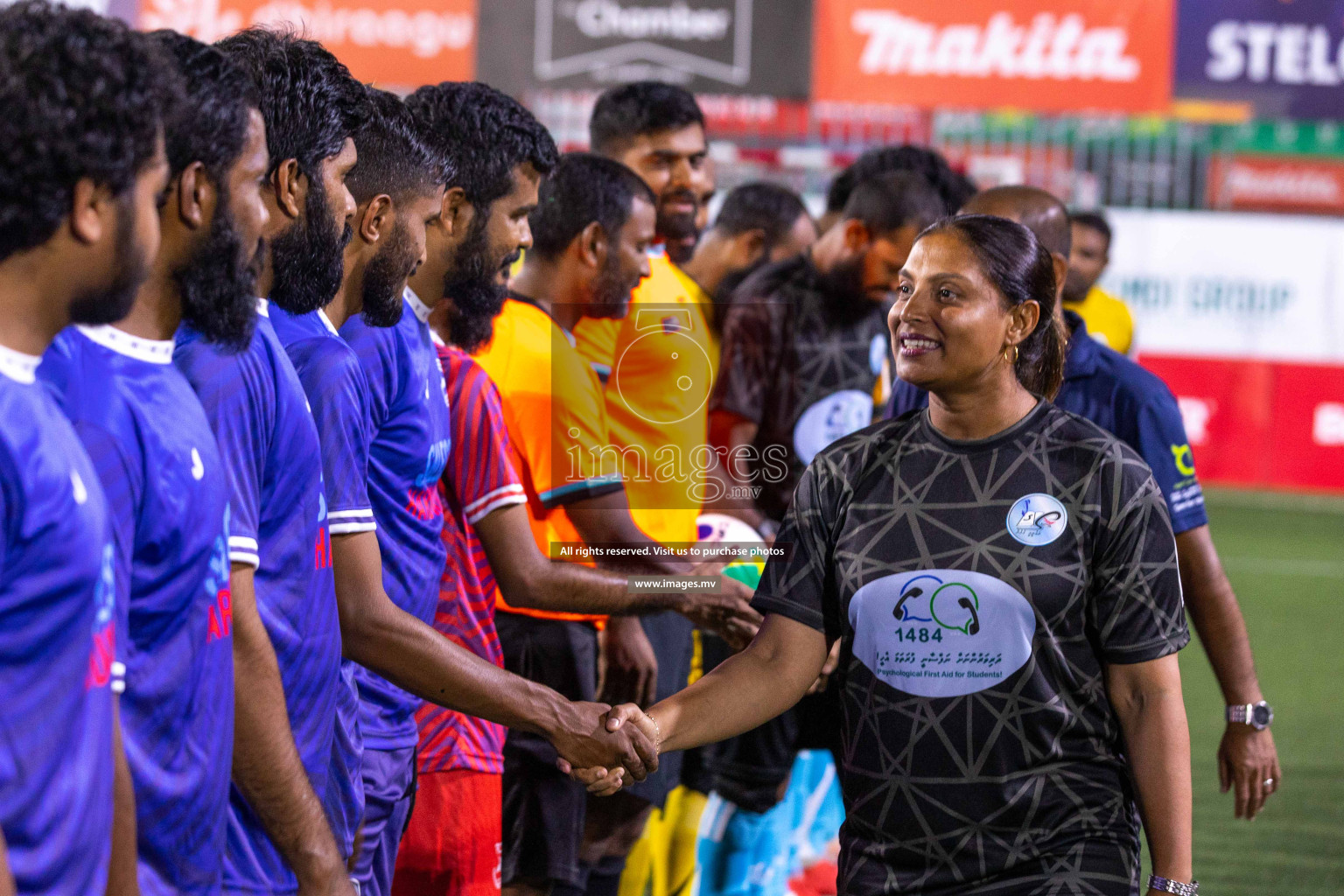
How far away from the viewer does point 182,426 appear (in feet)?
6.12

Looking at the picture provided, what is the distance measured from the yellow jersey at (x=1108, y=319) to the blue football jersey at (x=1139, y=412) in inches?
139

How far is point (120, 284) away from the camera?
1.64 m

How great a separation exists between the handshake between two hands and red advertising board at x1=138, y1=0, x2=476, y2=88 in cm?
866

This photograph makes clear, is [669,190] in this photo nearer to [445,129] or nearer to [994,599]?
[445,129]

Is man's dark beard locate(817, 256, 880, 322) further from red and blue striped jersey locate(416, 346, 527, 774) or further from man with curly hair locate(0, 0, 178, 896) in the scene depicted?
man with curly hair locate(0, 0, 178, 896)

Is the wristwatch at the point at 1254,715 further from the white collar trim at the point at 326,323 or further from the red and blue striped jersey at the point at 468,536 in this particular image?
the white collar trim at the point at 326,323

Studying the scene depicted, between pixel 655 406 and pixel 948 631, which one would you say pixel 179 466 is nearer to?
pixel 948 631

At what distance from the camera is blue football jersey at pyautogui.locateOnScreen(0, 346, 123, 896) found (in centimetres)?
153

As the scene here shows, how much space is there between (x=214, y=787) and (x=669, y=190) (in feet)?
11.5

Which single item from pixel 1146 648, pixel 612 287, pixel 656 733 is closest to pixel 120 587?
pixel 656 733

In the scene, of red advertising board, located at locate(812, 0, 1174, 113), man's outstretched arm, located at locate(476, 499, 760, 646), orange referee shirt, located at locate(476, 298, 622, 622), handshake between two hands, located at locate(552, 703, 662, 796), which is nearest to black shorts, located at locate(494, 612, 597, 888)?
orange referee shirt, located at locate(476, 298, 622, 622)

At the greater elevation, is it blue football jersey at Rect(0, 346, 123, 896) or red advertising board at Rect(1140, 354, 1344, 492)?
blue football jersey at Rect(0, 346, 123, 896)

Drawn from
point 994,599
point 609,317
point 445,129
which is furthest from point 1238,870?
point 445,129

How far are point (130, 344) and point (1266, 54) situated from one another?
34.8 feet
